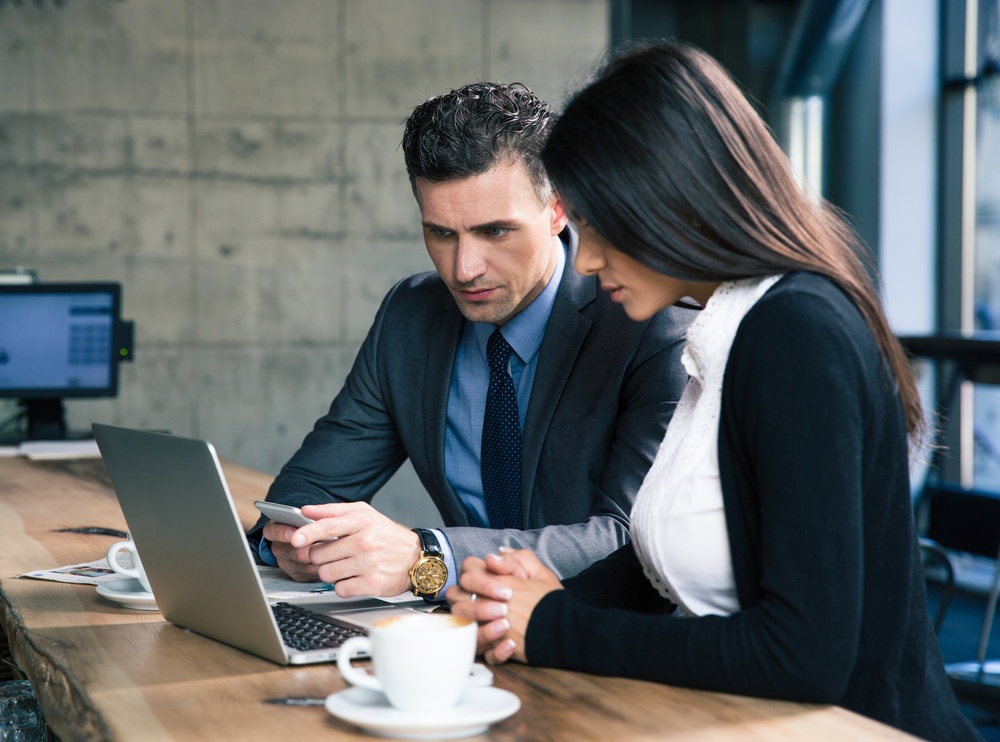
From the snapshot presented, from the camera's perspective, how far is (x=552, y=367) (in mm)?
1865

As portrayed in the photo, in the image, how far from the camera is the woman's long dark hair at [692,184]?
1.16 m

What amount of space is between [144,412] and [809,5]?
152 inches

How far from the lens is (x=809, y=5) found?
575 cm

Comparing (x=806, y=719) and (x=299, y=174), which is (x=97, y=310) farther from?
(x=806, y=719)

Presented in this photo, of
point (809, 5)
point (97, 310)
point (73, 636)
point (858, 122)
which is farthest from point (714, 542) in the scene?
point (858, 122)

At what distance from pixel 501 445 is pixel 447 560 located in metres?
0.47

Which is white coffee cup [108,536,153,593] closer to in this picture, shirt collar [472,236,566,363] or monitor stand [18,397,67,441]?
shirt collar [472,236,566,363]

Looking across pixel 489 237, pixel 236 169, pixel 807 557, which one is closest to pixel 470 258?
pixel 489 237

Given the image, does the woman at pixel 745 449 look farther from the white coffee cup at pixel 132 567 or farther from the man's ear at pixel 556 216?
the man's ear at pixel 556 216

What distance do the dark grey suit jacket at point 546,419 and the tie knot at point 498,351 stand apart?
73 mm

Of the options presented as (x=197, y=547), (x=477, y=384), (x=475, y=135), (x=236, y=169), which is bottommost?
(x=197, y=547)

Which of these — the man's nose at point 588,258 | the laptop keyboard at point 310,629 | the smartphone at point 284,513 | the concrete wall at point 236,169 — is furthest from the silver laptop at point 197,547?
the concrete wall at point 236,169

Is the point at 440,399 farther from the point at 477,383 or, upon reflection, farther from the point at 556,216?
the point at 556,216

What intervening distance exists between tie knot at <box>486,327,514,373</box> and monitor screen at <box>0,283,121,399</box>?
2251mm
